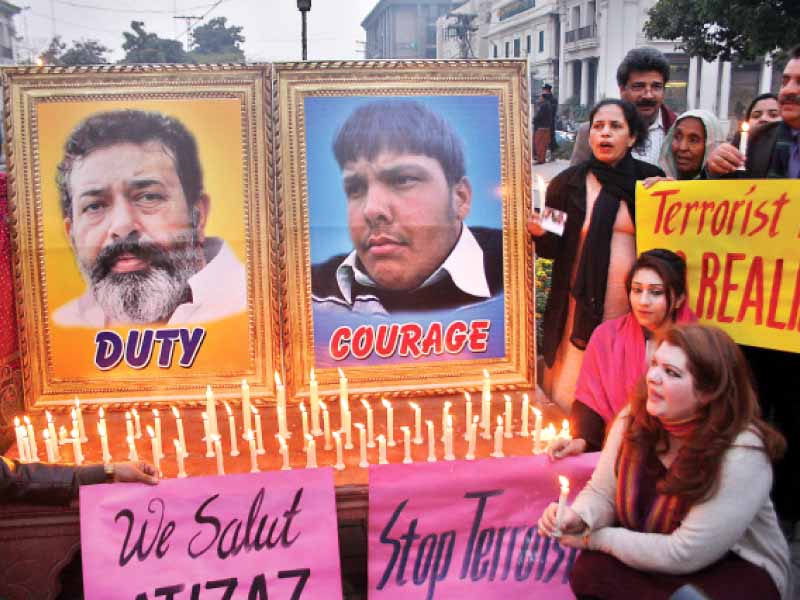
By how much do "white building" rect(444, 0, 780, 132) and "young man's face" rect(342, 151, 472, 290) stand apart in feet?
81.0

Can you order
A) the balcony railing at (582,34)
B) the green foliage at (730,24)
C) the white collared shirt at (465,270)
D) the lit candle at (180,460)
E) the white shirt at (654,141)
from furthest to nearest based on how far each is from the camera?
the balcony railing at (582,34)
the green foliage at (730,24)
the white shirt at (654,141)
the white collared shirt at (465,270)
the lit candle at (180,460)

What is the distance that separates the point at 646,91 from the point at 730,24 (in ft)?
44.5

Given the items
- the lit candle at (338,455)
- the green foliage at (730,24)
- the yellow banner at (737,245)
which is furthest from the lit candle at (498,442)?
the green foliage at (730,24)

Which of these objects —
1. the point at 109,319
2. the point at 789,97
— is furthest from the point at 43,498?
the point at 789,97

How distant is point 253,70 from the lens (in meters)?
3.40

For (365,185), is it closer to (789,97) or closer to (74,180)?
(74,180)

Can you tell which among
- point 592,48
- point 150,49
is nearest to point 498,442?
point 150,49

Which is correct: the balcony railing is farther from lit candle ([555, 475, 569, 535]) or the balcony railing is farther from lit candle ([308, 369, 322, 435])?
lit candle ([555, 475, 569, 535])

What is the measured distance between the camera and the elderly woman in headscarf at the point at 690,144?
11.6 ft

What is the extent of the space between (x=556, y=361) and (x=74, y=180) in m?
2.47

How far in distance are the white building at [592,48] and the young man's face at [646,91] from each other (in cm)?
2394

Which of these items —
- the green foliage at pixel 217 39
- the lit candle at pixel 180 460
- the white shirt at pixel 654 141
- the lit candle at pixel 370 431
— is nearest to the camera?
the lit candle at pixel 180 460

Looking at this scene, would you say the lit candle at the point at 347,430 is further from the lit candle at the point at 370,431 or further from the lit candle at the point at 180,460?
the lit candle at the point at 180,460

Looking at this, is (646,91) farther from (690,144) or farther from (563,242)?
(563,242)
